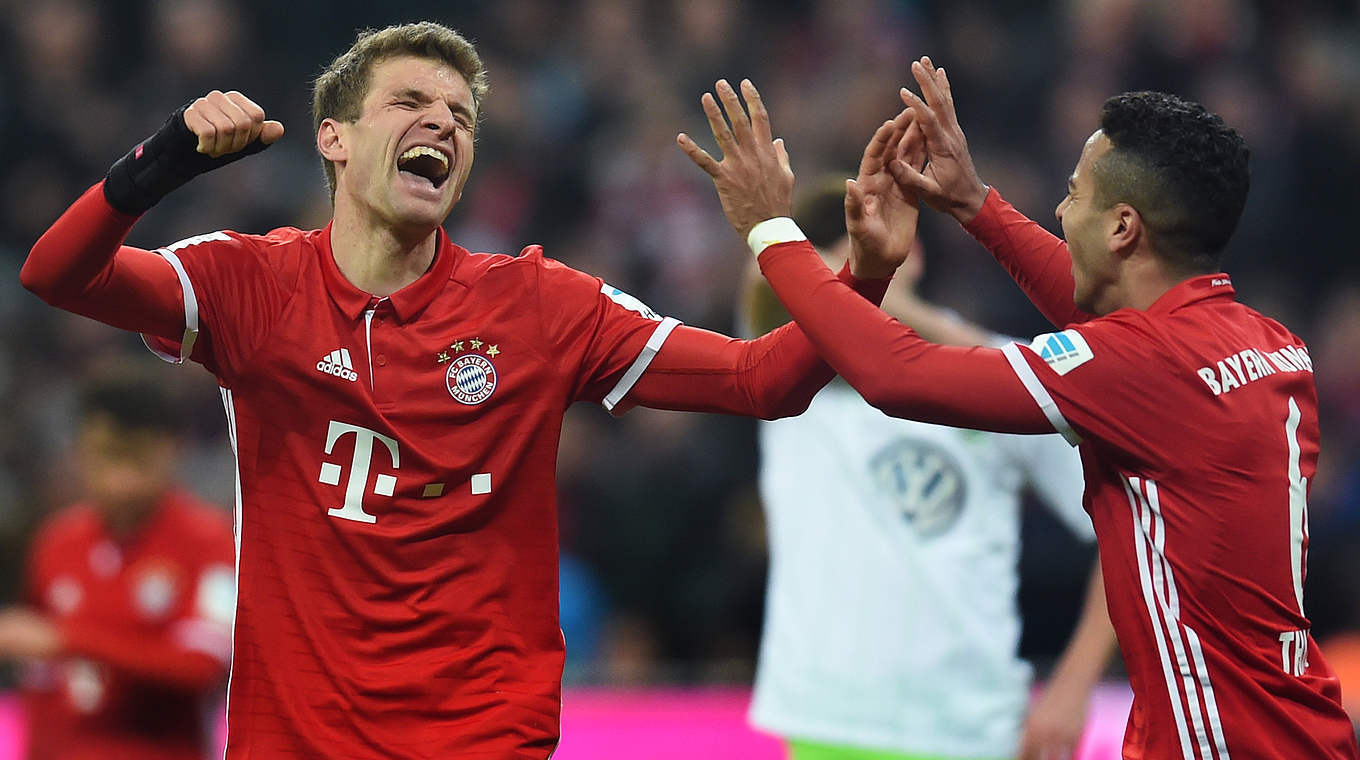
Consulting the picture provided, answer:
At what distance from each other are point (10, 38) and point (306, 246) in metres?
7.66

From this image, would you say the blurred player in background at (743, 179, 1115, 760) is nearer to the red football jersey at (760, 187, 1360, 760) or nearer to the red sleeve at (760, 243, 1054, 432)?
the red football jersey at (760, 187, 1360, 760)

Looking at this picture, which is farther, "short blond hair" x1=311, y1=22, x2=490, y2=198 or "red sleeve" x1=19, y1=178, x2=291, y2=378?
"short blond hair" x1=311, y1=22, x2=490, y2=198

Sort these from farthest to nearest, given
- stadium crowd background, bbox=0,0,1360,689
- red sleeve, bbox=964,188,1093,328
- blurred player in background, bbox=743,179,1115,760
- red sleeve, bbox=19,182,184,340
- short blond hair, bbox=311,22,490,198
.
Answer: stadium crowd background, bbox=0,0,1360,689 < blurred player in background, bbox=743,179,1115,760 < red sleeve, bbox=964,188,1093,328 < short blond hair, bbox=311,22,490,198 < red sleeve, bbox=19,182,184,340

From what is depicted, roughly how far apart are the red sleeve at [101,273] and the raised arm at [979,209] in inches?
62.9

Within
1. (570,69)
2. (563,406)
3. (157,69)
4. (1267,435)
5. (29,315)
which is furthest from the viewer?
(570,69)

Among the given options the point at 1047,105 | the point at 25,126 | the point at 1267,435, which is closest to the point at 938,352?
the point at 1267,435

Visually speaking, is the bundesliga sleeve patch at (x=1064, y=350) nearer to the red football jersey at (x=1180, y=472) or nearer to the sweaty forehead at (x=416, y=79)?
the red football jersey at (x=1180, y=472)

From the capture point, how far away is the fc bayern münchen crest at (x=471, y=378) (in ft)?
11.0

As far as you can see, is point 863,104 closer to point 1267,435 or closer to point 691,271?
point 691,271

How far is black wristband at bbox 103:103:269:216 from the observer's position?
3104 mm

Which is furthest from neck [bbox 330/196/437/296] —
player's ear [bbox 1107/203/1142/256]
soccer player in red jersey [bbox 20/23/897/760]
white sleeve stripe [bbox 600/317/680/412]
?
player's ear [bbox 1107/203/1142/256]

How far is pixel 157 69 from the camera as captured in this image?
9945mm

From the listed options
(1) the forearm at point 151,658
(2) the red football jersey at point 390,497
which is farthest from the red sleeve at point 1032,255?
(1) the forearm at point 151,658

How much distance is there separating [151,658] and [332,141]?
1.91 meters
